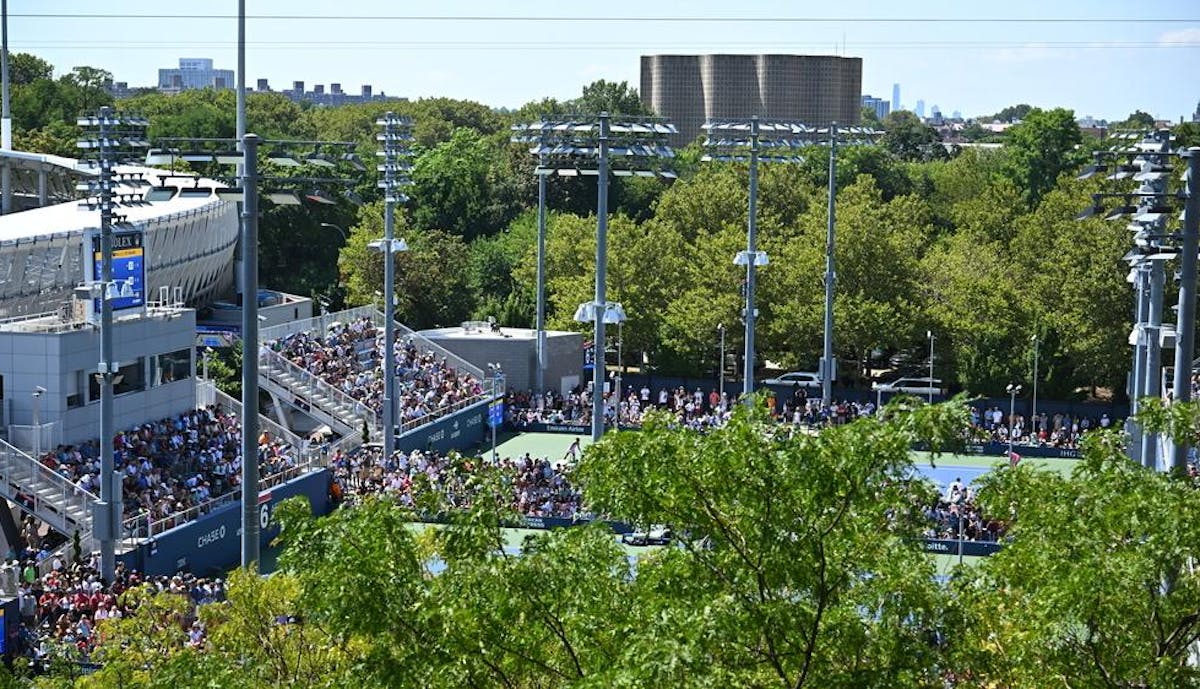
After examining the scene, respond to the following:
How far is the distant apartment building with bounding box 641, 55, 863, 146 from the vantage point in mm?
149625

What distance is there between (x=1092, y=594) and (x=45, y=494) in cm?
2429

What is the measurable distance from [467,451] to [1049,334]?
820 inches

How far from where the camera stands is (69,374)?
117 feet

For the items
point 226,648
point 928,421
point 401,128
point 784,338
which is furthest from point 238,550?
point 784,338

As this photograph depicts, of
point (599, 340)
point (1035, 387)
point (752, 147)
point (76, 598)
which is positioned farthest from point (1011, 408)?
point (76, 598)

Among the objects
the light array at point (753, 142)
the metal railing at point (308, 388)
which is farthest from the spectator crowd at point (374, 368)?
the light array at point (753, 142)

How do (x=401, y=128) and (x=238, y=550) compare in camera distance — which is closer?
(x=238, y=550)

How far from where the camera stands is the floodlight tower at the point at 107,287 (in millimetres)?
29578

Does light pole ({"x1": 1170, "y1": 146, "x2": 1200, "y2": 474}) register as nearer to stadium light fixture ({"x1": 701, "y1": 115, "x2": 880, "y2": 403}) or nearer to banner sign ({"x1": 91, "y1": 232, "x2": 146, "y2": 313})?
stadium light fixture ({"x1": 701, "y1": 115, "x2": 880, "y2": 403})

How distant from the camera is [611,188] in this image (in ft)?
301

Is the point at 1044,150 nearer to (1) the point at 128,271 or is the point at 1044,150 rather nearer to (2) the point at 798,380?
(2) the point at 798,380

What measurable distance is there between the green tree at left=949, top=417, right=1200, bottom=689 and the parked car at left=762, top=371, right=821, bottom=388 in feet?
139

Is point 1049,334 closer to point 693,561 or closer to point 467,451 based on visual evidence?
point 467,451

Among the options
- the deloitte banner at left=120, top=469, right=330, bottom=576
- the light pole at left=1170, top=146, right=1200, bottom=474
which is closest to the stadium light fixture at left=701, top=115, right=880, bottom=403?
the deloitte banner at left=120, top=469, right=330, bottom=576
